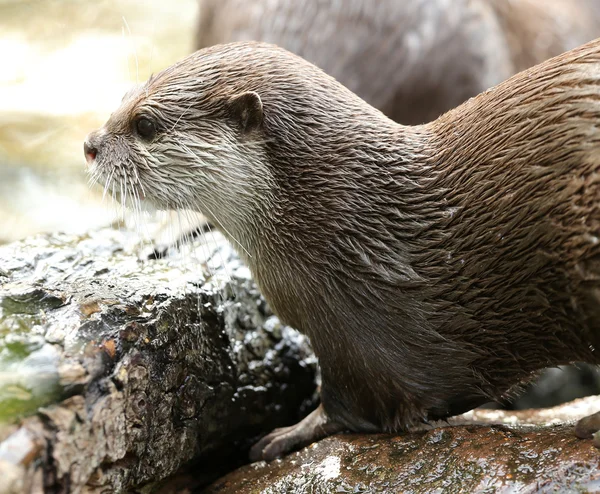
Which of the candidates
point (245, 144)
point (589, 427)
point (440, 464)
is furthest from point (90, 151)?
point (589, 427)

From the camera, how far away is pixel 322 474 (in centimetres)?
204

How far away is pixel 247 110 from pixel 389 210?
0.51 m

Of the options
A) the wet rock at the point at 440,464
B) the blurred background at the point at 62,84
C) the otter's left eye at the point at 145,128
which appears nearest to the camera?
the wet rock at the point at 440,464

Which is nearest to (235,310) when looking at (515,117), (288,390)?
(288,390)

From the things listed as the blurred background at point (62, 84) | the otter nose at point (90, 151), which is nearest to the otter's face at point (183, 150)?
the otter nose at point (90, 151)

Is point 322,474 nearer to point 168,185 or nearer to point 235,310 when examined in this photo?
point 235,310

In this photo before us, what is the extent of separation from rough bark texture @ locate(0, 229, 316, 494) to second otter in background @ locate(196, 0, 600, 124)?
1594mm

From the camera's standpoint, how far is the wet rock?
1.76 metres

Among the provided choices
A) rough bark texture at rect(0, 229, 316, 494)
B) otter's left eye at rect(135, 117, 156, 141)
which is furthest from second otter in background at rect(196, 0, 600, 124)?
otter's left eye at rect(135, 117, 156, 141)

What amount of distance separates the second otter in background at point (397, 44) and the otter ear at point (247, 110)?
1879mm

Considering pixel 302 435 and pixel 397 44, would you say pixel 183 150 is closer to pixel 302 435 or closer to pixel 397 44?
pixel 302 435

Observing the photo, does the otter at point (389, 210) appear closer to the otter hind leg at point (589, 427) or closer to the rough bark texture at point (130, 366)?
the otter hind leg at point (589, 427)

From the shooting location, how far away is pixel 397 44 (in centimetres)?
403

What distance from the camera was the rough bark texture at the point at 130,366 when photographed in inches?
64.0
